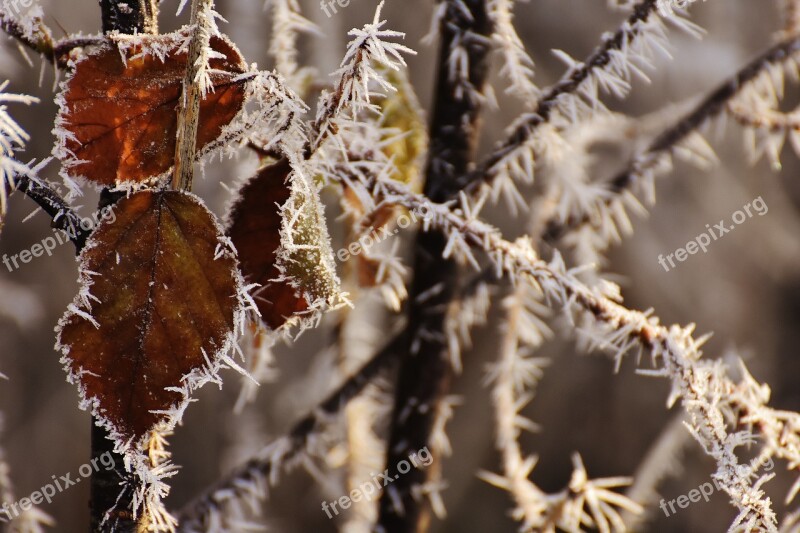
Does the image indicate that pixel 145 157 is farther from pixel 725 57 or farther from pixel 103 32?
pixel 725 57

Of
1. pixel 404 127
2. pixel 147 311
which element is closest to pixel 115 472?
pixel 147 311

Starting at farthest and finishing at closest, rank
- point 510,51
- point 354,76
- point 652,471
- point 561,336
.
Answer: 1. point 561,336
2. point 652,471
3. point 510,51
4. point 354,76

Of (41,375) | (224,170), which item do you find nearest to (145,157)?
(224,170)

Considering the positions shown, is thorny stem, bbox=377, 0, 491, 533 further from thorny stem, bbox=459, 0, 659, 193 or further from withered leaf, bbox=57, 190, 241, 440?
withered leaf, bbox=57, 190, 241, 440

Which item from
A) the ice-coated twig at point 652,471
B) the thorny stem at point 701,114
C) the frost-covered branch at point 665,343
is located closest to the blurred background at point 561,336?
the ice-coated twig at point 652,471

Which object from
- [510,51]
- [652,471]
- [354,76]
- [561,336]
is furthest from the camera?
[561,336]

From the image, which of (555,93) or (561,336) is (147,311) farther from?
(561,336)

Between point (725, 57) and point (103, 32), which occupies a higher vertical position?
point (725, 57)
